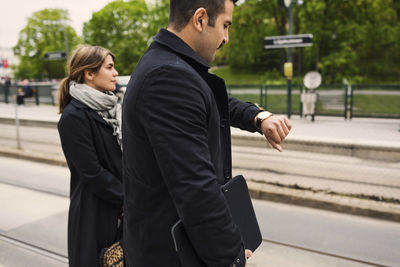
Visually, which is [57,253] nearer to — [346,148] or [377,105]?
[346,148]

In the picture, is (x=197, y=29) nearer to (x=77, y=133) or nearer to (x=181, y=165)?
(x=181, y=165)

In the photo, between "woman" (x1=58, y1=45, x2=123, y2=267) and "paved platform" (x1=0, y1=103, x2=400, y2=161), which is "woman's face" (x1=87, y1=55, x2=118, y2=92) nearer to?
"woman" (x1=58, y1=45, x2=123, y2=267)

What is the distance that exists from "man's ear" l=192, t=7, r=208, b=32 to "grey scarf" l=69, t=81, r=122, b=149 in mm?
1162

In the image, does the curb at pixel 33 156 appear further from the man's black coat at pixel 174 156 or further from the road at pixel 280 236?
the man's black coat at pixel 174 156

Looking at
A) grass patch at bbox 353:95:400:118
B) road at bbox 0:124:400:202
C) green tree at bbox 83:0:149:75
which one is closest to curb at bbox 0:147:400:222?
road at bbox 0:124:400:202

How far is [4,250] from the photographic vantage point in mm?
3709

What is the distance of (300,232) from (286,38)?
9753 mm

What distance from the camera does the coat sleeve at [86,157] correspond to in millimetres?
2135

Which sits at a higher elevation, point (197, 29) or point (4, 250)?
point (197, 29)

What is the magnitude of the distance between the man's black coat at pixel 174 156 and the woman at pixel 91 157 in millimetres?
834

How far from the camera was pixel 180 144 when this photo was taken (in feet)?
3.68

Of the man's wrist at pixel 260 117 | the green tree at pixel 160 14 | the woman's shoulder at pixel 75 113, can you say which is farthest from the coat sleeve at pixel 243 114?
the green tree at pixel 160 14

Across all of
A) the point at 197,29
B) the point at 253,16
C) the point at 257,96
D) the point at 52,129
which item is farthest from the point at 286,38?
the point at 253,16

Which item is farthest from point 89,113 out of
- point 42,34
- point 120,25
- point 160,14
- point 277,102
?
point 42,34
